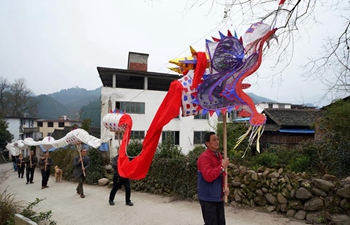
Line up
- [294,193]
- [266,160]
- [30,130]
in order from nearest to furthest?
1. [294,193]
2. [266,160]
3. [30,130]

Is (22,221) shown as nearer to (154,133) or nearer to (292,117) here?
(154,133)

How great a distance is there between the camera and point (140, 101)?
69.8 feet

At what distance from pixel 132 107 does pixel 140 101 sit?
2.94ft

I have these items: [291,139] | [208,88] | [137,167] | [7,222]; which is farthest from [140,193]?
[291,139]

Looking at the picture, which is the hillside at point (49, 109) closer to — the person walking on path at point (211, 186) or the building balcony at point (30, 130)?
the building balcony at point (30, 130)

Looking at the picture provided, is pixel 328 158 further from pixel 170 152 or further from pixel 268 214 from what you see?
pixel 170 152

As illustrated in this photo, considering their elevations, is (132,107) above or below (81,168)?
above

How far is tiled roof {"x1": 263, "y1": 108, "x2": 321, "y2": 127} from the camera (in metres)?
17.9

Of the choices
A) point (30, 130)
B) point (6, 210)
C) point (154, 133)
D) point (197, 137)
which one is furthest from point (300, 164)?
point (30, 130)

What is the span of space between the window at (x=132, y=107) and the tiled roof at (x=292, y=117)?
1038 cm

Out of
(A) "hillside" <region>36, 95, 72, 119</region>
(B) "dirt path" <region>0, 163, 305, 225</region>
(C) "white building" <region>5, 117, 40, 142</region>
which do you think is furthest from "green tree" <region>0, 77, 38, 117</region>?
(B) "dirt path" <region>0, 163, 305, 225</region>

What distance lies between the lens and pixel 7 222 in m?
5.30

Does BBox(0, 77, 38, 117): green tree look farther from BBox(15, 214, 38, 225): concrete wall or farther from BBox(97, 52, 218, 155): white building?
BBox(15, 214, 38, 225): concrete wall

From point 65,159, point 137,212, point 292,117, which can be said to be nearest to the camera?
point 137,212
